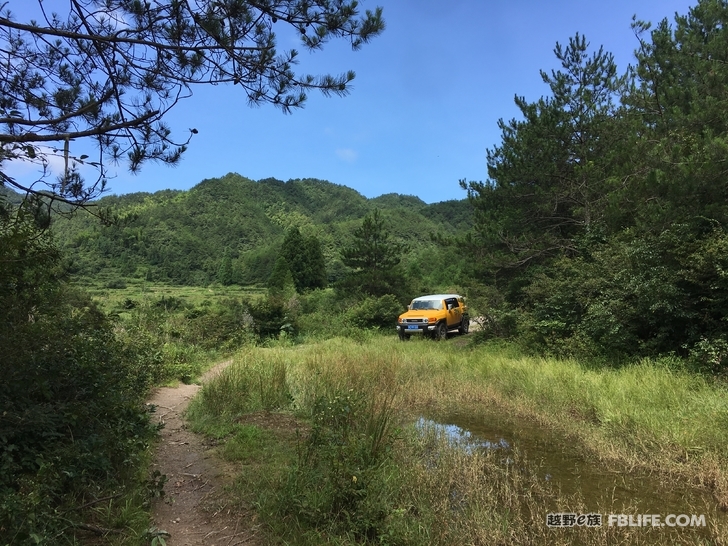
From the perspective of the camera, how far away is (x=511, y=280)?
14852mm

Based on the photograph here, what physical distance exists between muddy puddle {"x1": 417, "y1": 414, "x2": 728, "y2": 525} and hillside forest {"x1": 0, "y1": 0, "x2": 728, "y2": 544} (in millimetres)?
3189

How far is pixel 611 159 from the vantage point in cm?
1164

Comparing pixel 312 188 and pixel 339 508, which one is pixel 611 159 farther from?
pixel 312 188

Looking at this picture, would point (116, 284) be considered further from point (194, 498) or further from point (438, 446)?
point (438, 446)

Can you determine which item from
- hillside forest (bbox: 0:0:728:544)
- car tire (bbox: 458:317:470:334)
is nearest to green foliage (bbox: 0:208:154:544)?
hillside forest (bbox: 0:0:728:544)

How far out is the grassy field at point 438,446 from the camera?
11.1ft

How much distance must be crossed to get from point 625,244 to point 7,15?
1101cm

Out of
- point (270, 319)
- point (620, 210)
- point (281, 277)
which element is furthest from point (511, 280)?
point (281, 277)

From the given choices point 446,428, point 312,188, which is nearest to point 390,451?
point 446,428

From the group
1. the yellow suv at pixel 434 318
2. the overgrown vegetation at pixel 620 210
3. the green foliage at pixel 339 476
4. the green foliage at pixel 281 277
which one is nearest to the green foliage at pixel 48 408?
the green foliage at pixel 339 476

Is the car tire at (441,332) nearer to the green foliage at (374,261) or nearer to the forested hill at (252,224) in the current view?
the green foliage at (374,261)

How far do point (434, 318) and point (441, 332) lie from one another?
2.28 feet

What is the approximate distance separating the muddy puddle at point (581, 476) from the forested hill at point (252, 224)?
41431 mm

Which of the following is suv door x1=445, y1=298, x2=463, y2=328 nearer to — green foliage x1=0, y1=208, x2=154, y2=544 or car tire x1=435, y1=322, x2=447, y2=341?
car tire x1=435, y1=322, x2=447, y2=341
